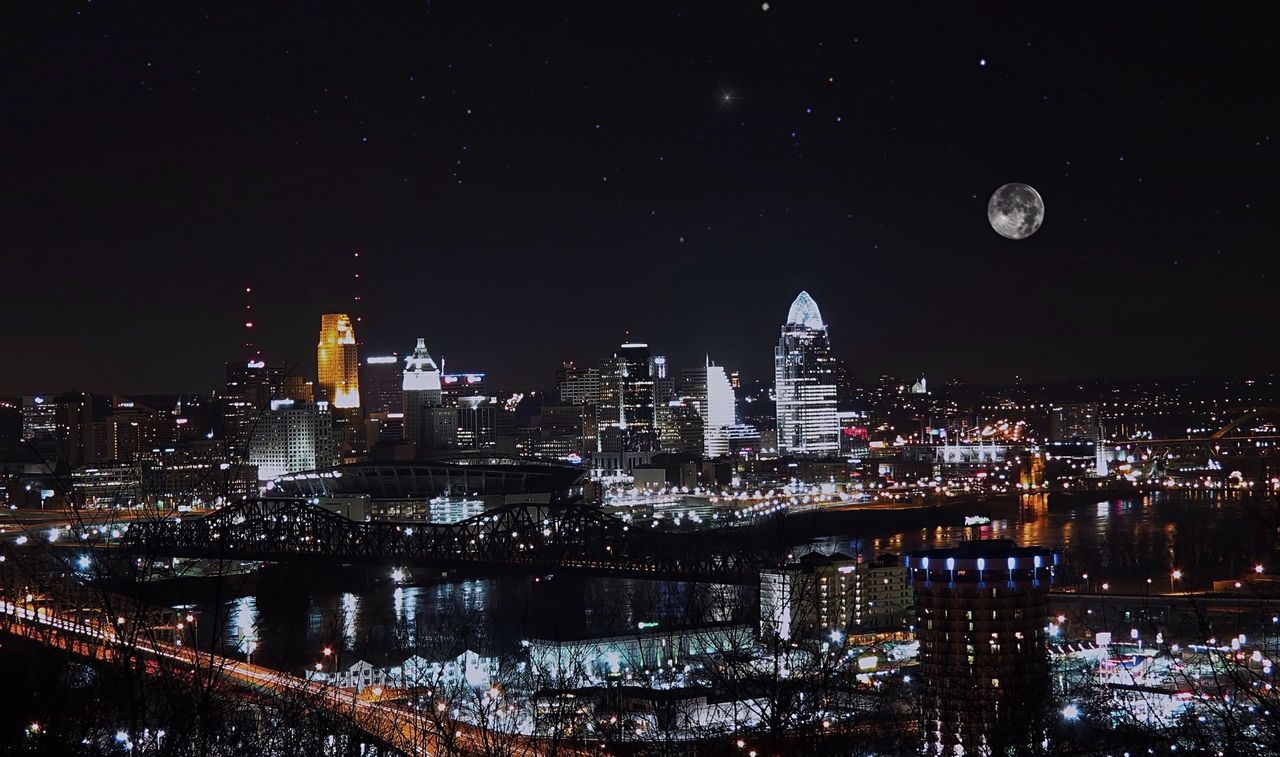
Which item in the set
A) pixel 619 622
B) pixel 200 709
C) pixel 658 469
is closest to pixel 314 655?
pixel 619 622

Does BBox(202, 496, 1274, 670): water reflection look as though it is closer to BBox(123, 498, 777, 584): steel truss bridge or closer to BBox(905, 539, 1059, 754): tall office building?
BBox(123, 498, 777, 584): steel truss bridge

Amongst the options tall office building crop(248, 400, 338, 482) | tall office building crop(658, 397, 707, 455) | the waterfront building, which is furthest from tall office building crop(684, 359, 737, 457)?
the waterfront building

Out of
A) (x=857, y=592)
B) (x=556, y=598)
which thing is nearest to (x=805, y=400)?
(x=556, y=598)

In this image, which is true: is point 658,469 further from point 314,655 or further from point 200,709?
point 200,709

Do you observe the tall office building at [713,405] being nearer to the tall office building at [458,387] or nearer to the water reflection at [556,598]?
the tall office building at [458,387]

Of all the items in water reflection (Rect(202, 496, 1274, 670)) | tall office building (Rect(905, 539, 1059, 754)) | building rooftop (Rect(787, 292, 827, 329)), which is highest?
building rooftop (Rect(787, 292, 827, 329))

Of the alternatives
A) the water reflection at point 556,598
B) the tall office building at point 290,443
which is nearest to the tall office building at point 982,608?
the water reflection at point 556,598
